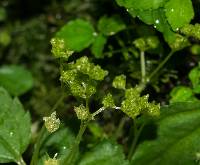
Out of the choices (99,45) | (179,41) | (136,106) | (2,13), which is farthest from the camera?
(2,13)

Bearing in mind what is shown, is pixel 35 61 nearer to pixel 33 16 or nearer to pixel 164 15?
pixel 33 16

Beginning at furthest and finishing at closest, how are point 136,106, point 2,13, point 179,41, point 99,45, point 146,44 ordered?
point 2,13
point 99,45
point 146,44
point 179,41
point 136,106

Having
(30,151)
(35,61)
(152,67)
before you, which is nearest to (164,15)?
(152,67)

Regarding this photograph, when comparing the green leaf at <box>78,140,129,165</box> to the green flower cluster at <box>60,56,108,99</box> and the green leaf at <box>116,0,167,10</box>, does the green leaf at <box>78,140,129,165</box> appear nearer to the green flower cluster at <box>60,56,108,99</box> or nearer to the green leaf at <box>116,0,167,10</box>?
the green flower cluster at <box>60,56,108,99</box>

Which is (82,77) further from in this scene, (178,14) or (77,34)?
(77,34)

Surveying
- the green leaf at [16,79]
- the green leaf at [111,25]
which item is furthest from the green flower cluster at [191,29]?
the green leaf at [16,79]

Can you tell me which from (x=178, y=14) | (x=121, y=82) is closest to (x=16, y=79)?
(x=121, y=82)
